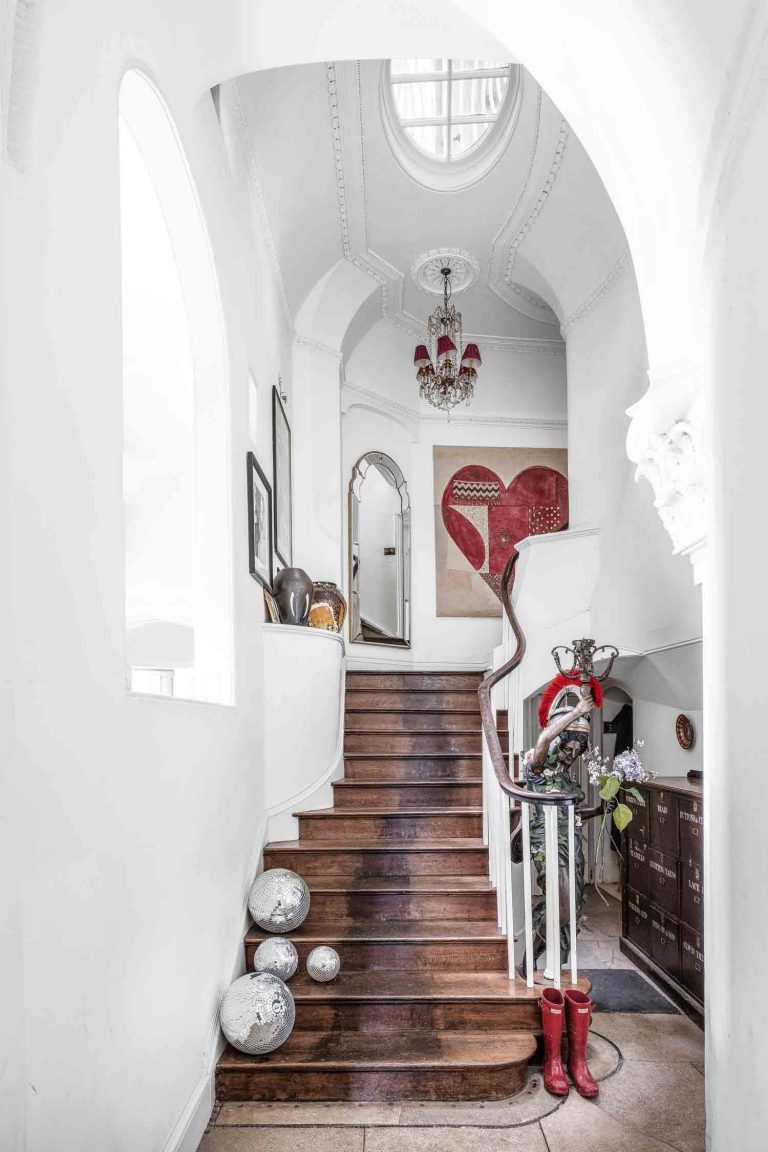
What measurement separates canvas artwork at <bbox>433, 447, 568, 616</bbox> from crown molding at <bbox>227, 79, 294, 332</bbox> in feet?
9.15

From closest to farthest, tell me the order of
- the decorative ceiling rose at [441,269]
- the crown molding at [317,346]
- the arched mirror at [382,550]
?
the crown molding at [317,346]
the decorative ceiling rose at [441,269]
the arched mirror at [382,550]

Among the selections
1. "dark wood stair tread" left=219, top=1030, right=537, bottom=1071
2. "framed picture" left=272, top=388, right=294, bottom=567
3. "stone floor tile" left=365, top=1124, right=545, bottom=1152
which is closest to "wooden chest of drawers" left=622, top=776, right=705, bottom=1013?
"dark wood stair tread" left=219, top=1030, right=537, bottom=1071

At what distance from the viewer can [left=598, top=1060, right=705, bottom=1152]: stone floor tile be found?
2.90 m

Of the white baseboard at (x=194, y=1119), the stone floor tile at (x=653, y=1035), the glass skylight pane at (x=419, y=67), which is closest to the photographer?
the white baseboard at (x=194, y=1119)

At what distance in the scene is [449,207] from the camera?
6.04 metres

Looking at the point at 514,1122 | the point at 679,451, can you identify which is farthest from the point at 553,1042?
the point at 679,451

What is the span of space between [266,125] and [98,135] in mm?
2888

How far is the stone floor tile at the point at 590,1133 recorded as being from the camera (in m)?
2.80

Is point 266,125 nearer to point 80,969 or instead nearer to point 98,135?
point 98,135

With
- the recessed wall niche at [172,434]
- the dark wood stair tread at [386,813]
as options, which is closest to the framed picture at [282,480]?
the recessed wall niche at [172,434]

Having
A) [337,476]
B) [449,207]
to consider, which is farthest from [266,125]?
[337,476]

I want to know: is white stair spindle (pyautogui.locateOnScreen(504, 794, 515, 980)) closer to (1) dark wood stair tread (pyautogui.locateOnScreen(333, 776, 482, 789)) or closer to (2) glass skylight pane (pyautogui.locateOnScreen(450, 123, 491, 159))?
(1) dark wood stair tread (pyautogui.locateOnScreen(333, 776, 482, 789))

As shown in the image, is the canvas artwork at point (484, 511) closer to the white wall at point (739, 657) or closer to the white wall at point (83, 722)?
the white wall at point (83, 722)

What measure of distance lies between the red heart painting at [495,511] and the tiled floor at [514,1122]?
5.16m
